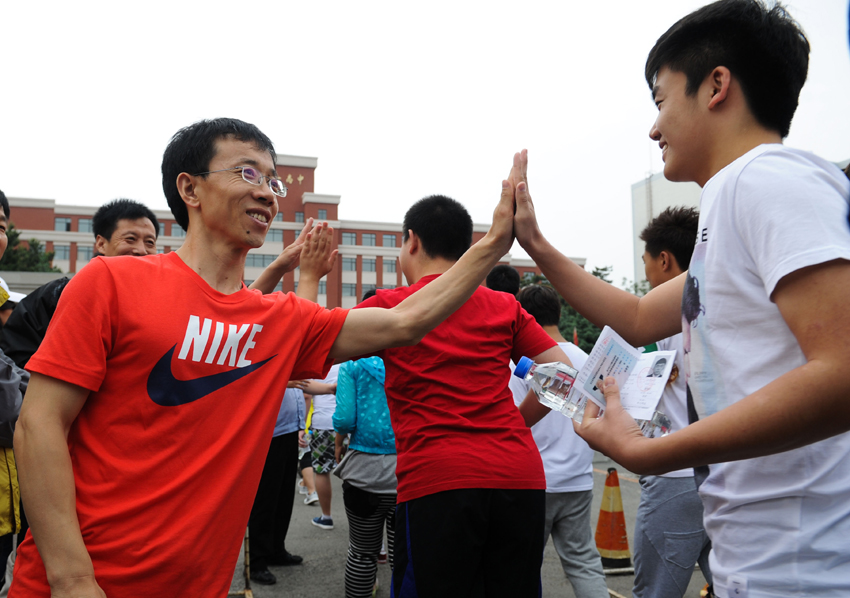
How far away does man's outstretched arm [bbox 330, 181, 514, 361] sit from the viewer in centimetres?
218

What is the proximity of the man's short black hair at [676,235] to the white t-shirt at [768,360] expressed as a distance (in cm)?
236

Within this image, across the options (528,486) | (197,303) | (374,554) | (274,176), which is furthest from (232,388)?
(374,554)

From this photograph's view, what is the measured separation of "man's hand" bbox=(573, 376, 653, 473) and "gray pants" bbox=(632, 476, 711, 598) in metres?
2.09

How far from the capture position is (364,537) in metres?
4.29

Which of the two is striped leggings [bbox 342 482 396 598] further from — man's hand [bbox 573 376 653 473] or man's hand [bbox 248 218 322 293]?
man's hand [bbox 573 376 653 473]

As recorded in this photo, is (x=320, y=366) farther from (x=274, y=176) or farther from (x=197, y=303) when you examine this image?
(x=274, y=176)

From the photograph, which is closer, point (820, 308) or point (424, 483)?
point (820, 308)

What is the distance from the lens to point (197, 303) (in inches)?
72.7

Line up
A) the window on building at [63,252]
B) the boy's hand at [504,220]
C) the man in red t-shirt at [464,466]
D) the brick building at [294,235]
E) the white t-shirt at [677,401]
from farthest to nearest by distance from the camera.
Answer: the window on building at [63,252] → the brick building at [294,235] → the white t-shirt at [677,401] → the man in red t-shirt at [464,466] → the boy's hand at [504,220]

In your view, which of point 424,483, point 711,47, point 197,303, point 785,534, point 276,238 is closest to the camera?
point 785,534

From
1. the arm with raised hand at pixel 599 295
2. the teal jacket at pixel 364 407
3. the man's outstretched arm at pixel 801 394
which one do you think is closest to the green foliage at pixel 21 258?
the teal jacket at pixel 364 407

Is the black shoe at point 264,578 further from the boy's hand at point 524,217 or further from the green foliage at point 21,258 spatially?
the green foliage at point 21,258

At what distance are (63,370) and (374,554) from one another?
3262mm

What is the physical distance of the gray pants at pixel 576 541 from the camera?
4.00m
